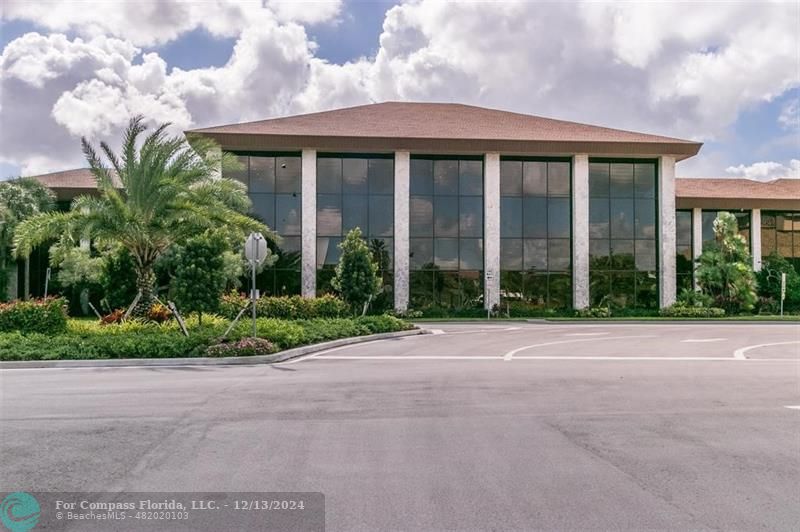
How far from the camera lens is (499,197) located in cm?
3647

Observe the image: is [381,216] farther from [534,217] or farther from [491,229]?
[534,217]

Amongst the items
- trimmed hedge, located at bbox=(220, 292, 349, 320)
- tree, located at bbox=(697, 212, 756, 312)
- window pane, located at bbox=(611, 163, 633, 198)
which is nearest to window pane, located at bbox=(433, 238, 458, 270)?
window pane, located at bbox=(611, 163, 633, 198)

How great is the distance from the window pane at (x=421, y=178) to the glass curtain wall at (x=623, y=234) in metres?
9.94

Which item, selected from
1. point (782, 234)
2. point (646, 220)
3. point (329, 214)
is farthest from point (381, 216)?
point (782, 234)

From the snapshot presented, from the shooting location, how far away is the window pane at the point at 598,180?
Result: 37.4m

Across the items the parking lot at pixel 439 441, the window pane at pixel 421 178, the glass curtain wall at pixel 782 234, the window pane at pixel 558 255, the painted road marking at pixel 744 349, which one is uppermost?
the window pane at pixel 421 178

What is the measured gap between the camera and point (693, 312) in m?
34.8

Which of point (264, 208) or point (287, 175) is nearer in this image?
point (264, 208)

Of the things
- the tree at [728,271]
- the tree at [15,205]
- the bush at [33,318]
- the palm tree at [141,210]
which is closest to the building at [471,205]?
the tree at [728,271]

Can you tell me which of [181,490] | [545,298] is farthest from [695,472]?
[545,298]

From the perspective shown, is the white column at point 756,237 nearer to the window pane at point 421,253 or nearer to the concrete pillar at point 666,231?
the concrete pillar at point 666,231

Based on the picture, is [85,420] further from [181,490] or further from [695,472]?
[695,472]

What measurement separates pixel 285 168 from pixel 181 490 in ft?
105

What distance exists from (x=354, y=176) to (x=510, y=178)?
9.42 m
